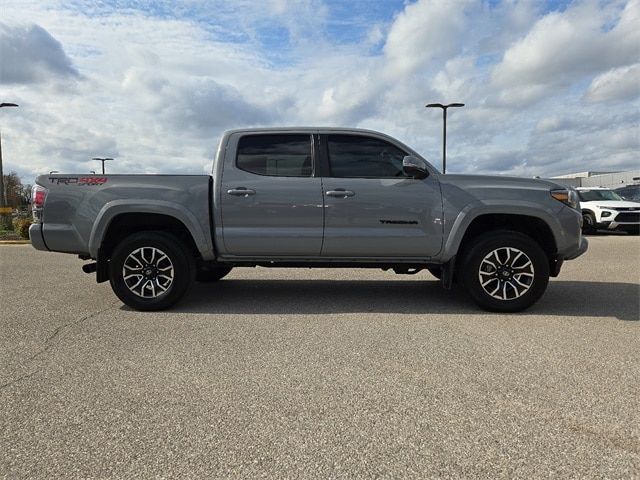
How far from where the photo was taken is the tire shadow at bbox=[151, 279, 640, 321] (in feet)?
17.5

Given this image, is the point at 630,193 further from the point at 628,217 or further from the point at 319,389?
the point at 319,389

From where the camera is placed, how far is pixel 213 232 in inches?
209

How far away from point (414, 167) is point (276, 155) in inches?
59.2

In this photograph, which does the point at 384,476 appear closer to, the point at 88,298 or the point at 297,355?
the point at 297,355

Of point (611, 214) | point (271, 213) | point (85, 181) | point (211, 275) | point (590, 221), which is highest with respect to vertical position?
point (85, 181)

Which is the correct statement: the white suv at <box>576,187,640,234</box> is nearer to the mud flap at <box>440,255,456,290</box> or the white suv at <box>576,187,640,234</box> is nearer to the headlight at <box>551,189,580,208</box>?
the headlight at <box>551,189,580,208</box>

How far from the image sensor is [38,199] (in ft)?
17.2

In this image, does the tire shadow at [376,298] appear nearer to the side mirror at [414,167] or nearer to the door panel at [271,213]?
the door panel at [271,213]

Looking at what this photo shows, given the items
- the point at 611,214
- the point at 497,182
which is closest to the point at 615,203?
→ the point at 611,214

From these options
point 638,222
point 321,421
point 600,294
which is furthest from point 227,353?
point 638,222

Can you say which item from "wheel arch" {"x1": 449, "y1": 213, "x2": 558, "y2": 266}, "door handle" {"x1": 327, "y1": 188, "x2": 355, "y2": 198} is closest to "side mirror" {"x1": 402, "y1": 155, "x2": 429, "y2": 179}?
"door handle" {"x1": 327, "y1": 188, "x2": 355, "y2": 198}

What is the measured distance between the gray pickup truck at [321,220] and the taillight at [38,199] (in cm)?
1

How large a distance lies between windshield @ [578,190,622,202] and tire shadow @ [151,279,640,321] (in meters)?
11.5

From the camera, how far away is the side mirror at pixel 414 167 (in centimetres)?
510
